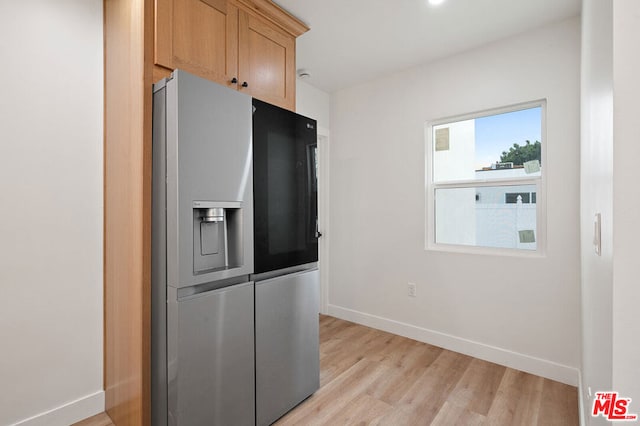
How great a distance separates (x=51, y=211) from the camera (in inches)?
68.4

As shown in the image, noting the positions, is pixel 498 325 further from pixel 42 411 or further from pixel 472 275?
pixel 42 411

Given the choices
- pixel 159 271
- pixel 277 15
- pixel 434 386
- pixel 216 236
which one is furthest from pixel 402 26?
pixel 434 386

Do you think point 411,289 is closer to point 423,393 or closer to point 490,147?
point 423,393

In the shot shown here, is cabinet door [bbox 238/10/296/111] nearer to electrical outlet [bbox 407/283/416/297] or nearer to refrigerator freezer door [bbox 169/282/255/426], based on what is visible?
refrigerator freezer door [bbox 169/282/255/426]

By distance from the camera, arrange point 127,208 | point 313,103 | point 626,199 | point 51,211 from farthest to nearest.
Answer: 1. point 313,103
2. point 51,211
3. point 127,208
4. point 626,199

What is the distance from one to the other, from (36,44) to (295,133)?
4.81 ft

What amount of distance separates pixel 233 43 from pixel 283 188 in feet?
3.00

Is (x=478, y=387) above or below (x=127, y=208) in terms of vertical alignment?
below

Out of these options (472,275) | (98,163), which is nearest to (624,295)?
(472,275)

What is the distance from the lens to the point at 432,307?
289cm

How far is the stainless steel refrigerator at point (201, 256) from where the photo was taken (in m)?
1.39

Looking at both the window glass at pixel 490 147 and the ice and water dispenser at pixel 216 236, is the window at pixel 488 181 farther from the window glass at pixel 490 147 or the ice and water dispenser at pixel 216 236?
the ice and water dispenser at pixel 216 236

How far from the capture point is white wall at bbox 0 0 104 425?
Answer: 1.61 meters

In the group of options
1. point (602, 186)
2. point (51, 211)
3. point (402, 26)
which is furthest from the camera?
point (402, 26)
